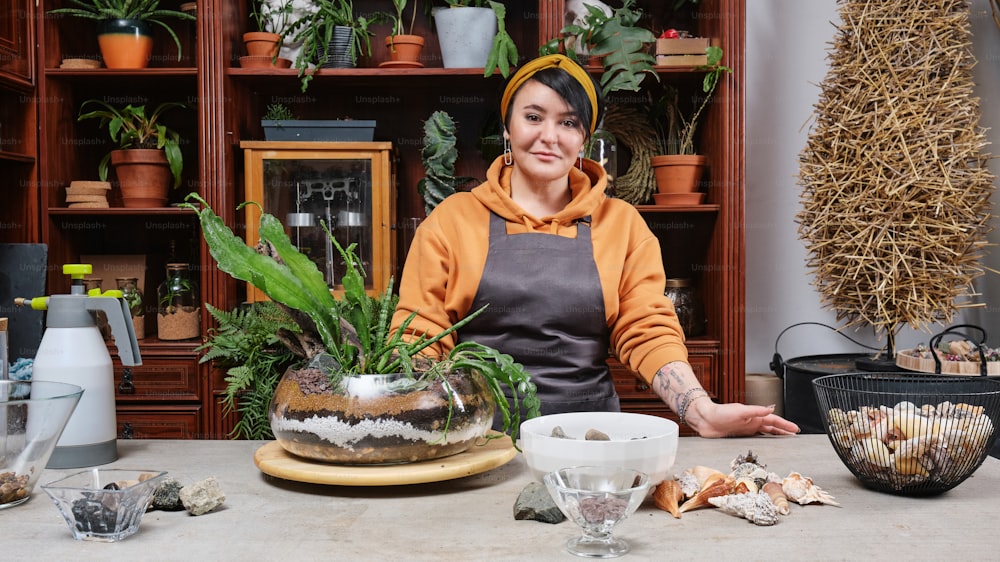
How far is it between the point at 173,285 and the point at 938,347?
2.58 m

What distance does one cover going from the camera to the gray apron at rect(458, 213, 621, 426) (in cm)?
202

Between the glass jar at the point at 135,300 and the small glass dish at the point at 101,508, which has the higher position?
the glass jar at the point at 135,300

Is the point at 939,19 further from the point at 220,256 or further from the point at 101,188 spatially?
the point at 101,188

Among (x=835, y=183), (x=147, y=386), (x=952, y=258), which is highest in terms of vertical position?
(x=835, y=183)

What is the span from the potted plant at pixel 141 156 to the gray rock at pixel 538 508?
8.01 feet

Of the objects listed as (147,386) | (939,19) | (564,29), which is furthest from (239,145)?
(939,19)

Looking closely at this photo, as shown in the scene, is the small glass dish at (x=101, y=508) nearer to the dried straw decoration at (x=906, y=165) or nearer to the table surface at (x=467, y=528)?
the table surface at (x=467, y=528)

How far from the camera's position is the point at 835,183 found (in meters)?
2.77

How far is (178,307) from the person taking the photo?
305cm

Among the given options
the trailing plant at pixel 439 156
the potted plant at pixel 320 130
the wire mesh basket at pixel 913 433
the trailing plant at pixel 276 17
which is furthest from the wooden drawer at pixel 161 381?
the wire mesh basket at pixel 913 433

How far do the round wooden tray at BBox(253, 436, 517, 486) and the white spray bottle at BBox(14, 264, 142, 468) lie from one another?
275 mm

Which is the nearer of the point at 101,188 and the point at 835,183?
the point at 835,183

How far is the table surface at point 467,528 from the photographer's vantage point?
95 centimetres

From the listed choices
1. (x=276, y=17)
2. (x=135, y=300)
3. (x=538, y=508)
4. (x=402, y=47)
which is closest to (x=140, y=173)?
(x=135, y=300)
